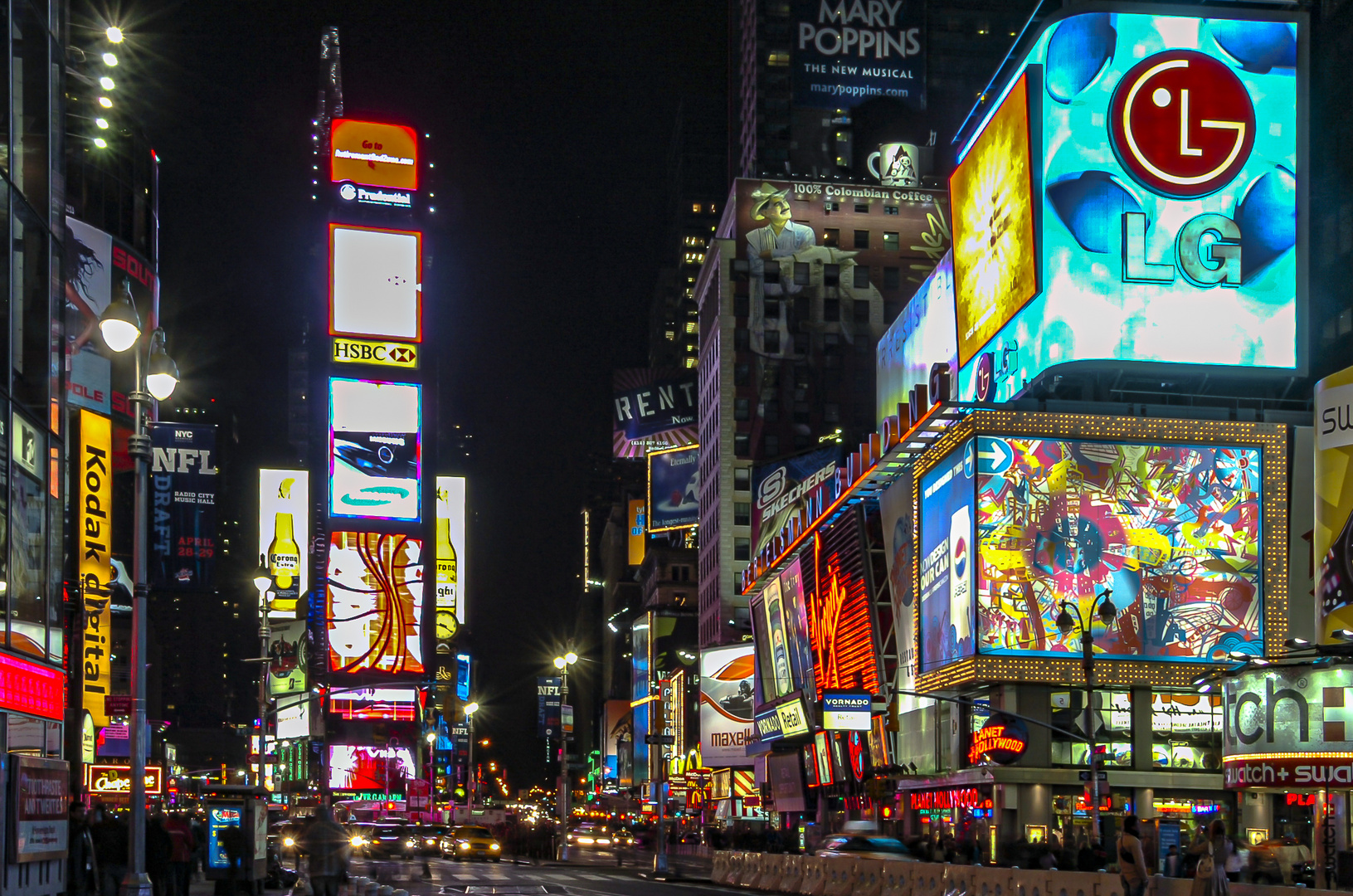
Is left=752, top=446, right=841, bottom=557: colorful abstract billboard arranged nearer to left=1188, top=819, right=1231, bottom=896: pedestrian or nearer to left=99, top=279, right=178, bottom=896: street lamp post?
left=1188, top=819, right=1231, bottom=896: pedestrian

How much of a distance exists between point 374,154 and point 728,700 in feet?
193

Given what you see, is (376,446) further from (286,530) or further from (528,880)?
(528,880)

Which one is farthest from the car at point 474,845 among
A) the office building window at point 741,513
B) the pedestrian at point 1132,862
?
the office building window at point 741,513

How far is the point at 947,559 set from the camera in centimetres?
5759

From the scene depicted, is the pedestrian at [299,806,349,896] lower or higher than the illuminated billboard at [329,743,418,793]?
higher

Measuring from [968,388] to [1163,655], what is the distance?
558 inches

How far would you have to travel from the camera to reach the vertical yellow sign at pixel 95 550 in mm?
56625

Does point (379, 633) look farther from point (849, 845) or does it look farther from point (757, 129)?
point (849, 845)

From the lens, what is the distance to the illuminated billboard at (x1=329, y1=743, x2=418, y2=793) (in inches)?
4943

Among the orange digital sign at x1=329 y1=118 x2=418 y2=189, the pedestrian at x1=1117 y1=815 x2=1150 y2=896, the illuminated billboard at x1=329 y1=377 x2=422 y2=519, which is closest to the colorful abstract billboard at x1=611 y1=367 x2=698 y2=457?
the orange digital sign at x1=329 y1=118 x2=418 y2=189

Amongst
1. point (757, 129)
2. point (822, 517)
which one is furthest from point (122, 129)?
point (757, 129)

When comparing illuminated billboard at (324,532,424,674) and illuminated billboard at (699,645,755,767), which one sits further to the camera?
illuminated billboard at (324,532,424,674)

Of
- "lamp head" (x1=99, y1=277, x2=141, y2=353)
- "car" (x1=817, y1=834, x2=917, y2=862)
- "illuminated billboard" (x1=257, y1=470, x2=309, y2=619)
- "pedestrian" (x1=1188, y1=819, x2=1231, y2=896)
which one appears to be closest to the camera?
"lamp head" (x1=99, y1=277, x2=141, y2=353)

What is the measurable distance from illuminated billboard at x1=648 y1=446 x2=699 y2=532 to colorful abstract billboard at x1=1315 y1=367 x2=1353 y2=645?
123 m
